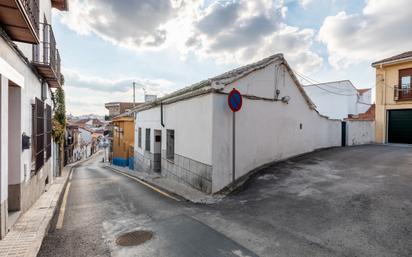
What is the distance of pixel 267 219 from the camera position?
17.3 ft

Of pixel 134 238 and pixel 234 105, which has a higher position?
pixel 234 105

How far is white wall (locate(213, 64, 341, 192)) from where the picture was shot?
767cm

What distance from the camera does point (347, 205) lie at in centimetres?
553

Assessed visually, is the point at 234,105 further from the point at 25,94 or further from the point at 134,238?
the point at 25,94

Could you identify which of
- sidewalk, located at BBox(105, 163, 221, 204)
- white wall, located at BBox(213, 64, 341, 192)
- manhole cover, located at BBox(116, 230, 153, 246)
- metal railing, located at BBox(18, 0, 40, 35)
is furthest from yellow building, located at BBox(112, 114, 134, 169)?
manhole cover, located at BBox(116, 230, 153, 246)

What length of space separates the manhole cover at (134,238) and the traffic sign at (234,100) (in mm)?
4400

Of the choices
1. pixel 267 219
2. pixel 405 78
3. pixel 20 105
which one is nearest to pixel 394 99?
pixel 405 78

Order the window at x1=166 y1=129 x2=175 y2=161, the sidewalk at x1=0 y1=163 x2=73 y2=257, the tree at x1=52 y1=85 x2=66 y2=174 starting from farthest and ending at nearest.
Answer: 1. the tree at x1=52 y1=85 x2=66 y2=174
2. the window at x1=166 y1=129 x2=175 y2=161
3. the sidewalk at x1=0 y1=163 x2=73 y2=257

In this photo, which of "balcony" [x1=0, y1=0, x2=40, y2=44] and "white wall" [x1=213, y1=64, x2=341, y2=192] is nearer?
"balcony" [x1=0, y1=0, x2=40, y2=44]

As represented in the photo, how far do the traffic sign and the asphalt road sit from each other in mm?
2598

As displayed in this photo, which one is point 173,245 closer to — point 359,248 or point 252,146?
point 359,248

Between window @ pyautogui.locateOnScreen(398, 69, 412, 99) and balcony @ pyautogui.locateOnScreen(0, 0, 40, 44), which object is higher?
window @ pyautogui.locateOnScreen(398, 69, 412, 99)

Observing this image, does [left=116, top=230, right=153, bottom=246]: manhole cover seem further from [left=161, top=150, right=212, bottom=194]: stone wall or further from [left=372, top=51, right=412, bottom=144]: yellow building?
[left=372, top=51, right=412, bottom=144]: yellow building

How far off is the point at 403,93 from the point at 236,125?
15841 millimetres
